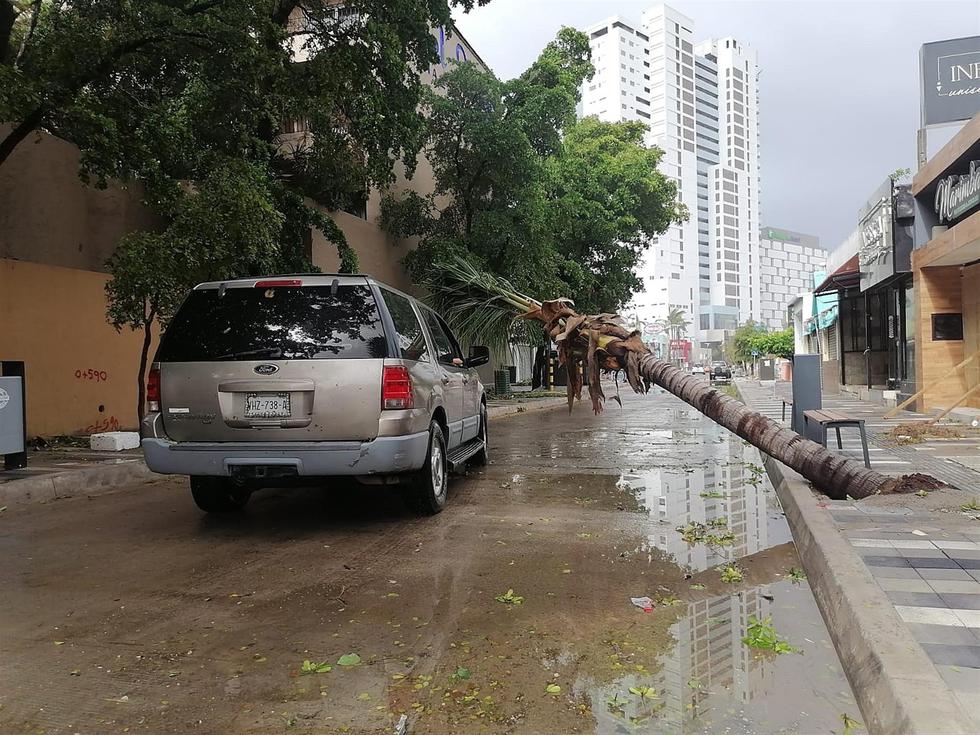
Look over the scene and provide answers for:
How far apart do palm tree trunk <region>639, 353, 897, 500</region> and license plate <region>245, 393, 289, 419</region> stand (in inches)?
152

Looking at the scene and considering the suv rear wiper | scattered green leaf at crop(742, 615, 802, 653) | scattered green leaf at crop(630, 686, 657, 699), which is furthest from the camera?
the suv rear wiper

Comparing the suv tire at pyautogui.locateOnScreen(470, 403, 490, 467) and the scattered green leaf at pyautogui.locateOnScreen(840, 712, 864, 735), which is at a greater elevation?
the suv tire at pyautogui.locateOnScreen(470, 403, 490, 467)

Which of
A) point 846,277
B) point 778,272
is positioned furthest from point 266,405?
point 778,272

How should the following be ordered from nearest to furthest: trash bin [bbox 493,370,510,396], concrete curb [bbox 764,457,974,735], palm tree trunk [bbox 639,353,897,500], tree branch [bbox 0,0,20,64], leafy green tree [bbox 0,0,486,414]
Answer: concrete curb [bbox 764,457,974,735]
palm tree trunk [bbox 639,353,897,500]
leafy green tree [bbox 0,0,486,414]
tree branch [bbox 0,0,20,64]
trash bin [bbox 493,370,510,396]

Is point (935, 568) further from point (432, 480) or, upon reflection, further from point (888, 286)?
point (888, 286)

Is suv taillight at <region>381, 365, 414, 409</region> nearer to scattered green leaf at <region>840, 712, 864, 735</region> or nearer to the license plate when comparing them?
the license plate

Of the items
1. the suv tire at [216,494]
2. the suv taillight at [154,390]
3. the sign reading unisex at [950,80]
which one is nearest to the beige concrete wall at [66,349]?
the suv tire at [216,494]

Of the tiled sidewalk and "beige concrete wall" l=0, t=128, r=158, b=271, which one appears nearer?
the tiled sidewalk

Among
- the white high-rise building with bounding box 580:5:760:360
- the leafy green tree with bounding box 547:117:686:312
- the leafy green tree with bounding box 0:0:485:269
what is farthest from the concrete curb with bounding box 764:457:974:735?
the white high-rise building with bounding box 580:5:760:360

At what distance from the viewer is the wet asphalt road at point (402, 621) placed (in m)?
2.93

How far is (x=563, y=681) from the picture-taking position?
Result: 317cm

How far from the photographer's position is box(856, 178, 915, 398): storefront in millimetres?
16859

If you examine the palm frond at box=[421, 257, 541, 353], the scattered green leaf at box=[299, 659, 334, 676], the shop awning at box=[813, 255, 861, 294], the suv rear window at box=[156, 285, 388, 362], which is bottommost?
the scattered green leaf at box=[299, 659, 334, 676]

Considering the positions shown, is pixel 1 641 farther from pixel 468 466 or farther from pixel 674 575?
pixel 468 466
